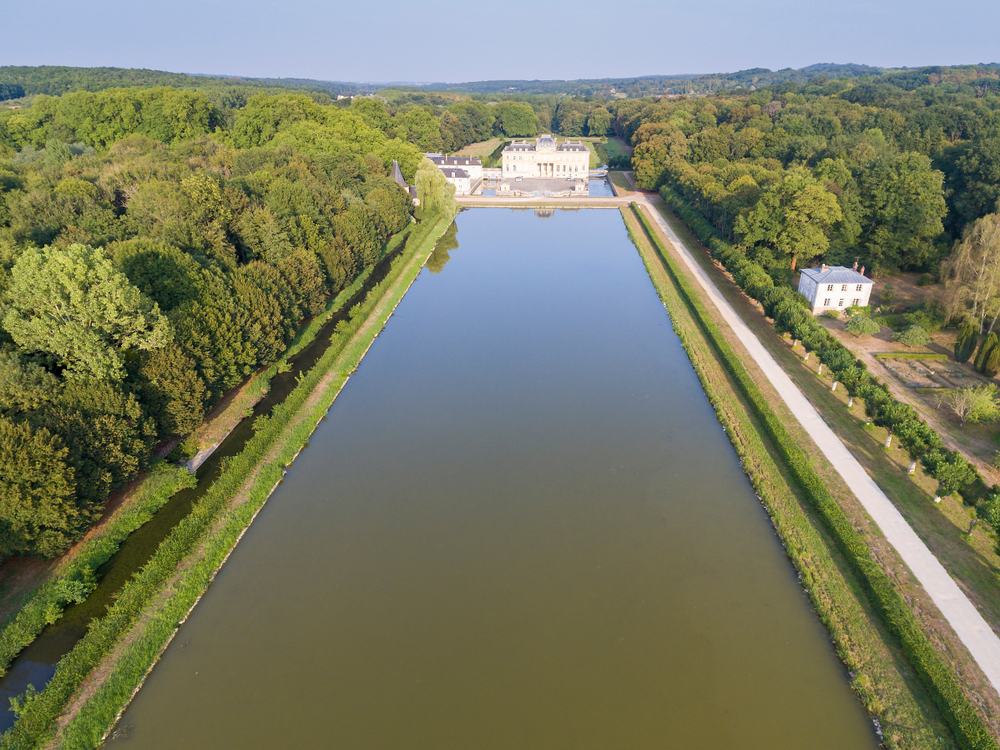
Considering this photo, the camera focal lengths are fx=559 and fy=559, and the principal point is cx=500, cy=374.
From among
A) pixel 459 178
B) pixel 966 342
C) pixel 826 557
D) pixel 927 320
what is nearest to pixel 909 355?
pixel 966 342

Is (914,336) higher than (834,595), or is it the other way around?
(914,336)

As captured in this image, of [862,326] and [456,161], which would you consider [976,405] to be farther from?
[456,161]

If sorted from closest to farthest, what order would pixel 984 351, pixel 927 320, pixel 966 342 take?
pixel 984 351, pixel 966 342, pixel 927 320

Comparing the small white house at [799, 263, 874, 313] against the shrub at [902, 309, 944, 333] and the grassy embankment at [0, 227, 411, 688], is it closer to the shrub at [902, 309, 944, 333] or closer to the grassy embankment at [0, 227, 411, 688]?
the shrub at [902, 309, 944, 333]

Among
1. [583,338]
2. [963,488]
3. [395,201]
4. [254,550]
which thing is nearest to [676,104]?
[395,201]

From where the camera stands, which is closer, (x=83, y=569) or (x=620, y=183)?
(x=83, y=569)
